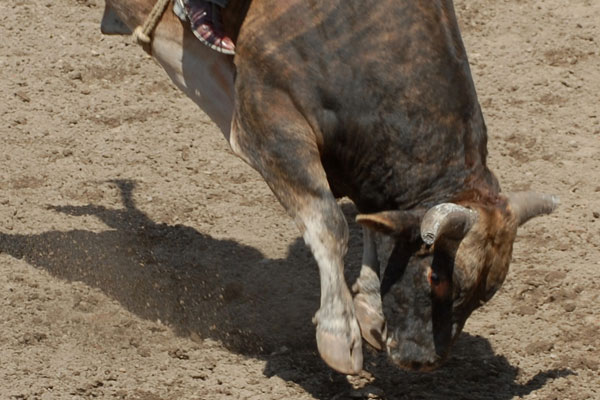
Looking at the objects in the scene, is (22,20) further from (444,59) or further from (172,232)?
(444,59)

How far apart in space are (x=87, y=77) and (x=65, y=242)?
205cm

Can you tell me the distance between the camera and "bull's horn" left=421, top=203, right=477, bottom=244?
534 cm

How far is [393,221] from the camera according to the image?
5.52m

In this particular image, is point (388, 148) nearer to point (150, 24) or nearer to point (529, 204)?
point (529, 204)

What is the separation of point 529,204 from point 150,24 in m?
1.87

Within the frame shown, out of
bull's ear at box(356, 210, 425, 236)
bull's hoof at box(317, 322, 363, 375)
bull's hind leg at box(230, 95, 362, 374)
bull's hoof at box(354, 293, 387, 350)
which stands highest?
bull's ear at box(356, 210, 425, 236)

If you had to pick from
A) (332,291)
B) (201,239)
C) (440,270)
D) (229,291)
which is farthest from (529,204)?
(201,239)

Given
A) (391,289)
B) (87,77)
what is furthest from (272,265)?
(87,77)

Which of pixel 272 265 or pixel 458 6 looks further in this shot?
pixel 458 6

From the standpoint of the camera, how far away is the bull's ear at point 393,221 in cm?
548

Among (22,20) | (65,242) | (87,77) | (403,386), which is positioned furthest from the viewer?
(22,20)

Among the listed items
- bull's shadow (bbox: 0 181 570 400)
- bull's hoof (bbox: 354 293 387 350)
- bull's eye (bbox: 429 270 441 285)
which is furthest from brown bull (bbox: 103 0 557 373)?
bull's shadow (bbox: 0 181 570 400)

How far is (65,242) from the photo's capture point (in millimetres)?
7148

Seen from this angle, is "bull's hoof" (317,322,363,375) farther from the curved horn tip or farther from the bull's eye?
the curved horn tip
